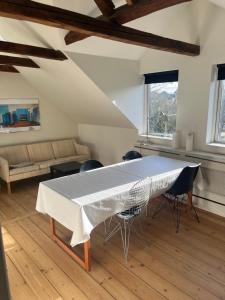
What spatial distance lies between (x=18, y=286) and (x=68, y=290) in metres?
0.48

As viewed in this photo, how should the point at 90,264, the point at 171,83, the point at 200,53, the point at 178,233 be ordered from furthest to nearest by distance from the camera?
the point at 171,83
the point at 200,53
the point at 178,233
the point at 90,264

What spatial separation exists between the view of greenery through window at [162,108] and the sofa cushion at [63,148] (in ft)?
6.64

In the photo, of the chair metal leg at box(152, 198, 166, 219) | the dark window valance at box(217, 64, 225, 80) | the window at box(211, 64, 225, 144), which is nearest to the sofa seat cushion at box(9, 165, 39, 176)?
the chair metal leg at box(152, 198, 166, 219)

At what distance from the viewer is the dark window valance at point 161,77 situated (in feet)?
12.5

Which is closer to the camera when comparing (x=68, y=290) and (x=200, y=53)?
(x=68, y=290)

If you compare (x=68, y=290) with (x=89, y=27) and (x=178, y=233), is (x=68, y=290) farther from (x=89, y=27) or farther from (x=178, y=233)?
(x=89, y=27)

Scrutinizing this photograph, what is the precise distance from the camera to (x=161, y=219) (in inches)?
133

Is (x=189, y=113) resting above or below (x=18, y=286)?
above

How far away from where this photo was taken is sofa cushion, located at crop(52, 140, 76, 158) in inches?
213

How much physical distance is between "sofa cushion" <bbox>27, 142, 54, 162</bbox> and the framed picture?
40 cm

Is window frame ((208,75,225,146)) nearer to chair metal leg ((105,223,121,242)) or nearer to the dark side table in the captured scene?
chair metal leg ((105,223,121,242))

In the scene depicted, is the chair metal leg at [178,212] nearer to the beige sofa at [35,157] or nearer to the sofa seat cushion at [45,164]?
the beige sofa at [35,157]

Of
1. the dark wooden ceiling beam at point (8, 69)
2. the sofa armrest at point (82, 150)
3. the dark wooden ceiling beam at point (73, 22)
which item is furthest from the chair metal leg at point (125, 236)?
the dark wooden ceiling beam at point (8, 69)

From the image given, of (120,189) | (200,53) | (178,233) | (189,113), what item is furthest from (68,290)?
(200,53)
